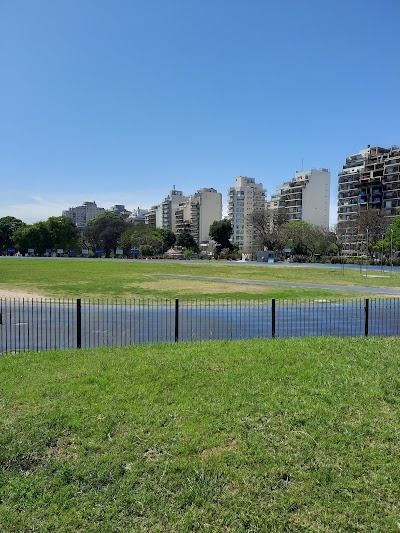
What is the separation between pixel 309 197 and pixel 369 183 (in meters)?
20.0

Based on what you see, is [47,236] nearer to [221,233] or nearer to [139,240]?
[139,240]

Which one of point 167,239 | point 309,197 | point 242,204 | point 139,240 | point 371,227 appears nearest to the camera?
point 371,227

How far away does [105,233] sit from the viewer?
4299 inches

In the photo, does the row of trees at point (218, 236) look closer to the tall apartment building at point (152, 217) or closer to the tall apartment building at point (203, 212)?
the tall apartment building at point (203, 212)

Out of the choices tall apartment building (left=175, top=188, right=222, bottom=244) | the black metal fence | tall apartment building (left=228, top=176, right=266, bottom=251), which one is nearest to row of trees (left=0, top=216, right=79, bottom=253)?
tall apartment building (left=175, top=188, right=222, bottom=244)

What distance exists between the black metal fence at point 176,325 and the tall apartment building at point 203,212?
130966mm

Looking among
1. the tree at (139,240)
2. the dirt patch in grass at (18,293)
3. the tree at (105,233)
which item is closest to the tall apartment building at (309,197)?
the tree at (139,240)

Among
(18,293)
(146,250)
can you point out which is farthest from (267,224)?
(18,293)

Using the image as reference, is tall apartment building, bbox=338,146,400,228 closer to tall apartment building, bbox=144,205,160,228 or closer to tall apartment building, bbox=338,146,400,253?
tall apartment building, bbox=338,146,400,253

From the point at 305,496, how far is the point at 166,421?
1924 millimetres

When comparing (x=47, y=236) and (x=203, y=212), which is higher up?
(x=203, y=212)

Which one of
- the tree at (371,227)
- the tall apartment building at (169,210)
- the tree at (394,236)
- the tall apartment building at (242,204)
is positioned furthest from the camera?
the tall apartment building at (169,210)

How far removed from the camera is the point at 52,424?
490cm

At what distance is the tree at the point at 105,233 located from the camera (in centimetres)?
10988
